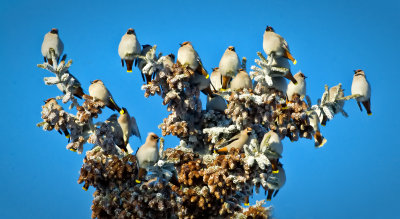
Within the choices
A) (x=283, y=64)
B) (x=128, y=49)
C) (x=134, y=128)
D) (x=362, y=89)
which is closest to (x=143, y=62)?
(x=128, y=49)

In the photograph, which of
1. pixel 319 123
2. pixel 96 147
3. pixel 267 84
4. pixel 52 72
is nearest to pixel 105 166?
pixel 96 147

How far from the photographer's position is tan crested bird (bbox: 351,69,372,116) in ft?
44.6

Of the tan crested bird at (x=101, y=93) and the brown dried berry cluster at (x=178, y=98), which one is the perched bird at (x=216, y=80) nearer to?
the brown dried berry cluster at (x=178, y=98)

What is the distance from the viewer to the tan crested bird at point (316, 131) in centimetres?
1336

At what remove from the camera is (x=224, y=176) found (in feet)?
40.3

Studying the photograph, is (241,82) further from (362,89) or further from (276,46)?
(362,89)

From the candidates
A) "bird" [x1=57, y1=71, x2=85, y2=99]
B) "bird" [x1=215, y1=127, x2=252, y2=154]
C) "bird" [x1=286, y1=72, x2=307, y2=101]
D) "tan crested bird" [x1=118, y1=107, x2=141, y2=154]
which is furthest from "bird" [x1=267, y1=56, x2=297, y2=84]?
"bird" [x1=57, y1=71, x2=85, y2=99]

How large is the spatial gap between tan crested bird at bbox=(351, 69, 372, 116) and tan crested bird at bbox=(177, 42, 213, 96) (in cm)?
314

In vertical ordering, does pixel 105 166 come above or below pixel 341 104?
below

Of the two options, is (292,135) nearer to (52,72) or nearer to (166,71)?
(166,71)

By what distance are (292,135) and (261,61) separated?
1.64m

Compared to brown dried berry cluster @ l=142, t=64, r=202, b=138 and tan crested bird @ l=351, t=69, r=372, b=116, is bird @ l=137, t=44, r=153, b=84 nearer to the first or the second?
brown dried berry cluster @ l=142, t=64, r=202, b=138

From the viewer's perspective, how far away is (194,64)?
1343cm

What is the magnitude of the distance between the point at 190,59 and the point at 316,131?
9.95 ft
